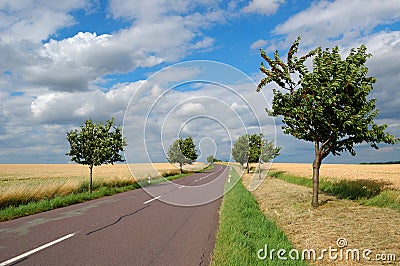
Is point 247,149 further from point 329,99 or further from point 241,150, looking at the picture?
point 329,99

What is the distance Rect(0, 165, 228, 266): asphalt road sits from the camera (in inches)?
250

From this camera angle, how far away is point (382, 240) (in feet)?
24.6

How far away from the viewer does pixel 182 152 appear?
58.5 meters

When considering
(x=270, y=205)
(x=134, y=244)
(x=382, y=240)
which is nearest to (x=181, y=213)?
(x=270, y=205)

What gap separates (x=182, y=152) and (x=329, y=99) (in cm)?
4810

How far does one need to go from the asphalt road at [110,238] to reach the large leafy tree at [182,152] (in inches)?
1583

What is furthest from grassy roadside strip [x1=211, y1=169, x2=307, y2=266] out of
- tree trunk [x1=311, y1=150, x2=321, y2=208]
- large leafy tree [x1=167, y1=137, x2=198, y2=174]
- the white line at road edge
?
large leafy tree [x1=167, y1=137, x2=198, y2=174]

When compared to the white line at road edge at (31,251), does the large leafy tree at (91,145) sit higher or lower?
higher

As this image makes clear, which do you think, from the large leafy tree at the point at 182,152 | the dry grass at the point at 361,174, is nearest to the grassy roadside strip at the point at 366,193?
the dry grass at the point at 361,174

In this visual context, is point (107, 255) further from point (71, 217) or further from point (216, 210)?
point (216, 210)

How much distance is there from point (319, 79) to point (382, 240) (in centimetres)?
647

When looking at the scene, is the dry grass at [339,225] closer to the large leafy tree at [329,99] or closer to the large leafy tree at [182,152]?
the large leafy tree at [329,99]

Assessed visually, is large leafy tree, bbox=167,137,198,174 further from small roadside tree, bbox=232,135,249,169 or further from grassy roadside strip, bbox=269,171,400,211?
grassy roadside strip, bbox=269,171,400,211

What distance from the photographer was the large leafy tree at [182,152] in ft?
175
